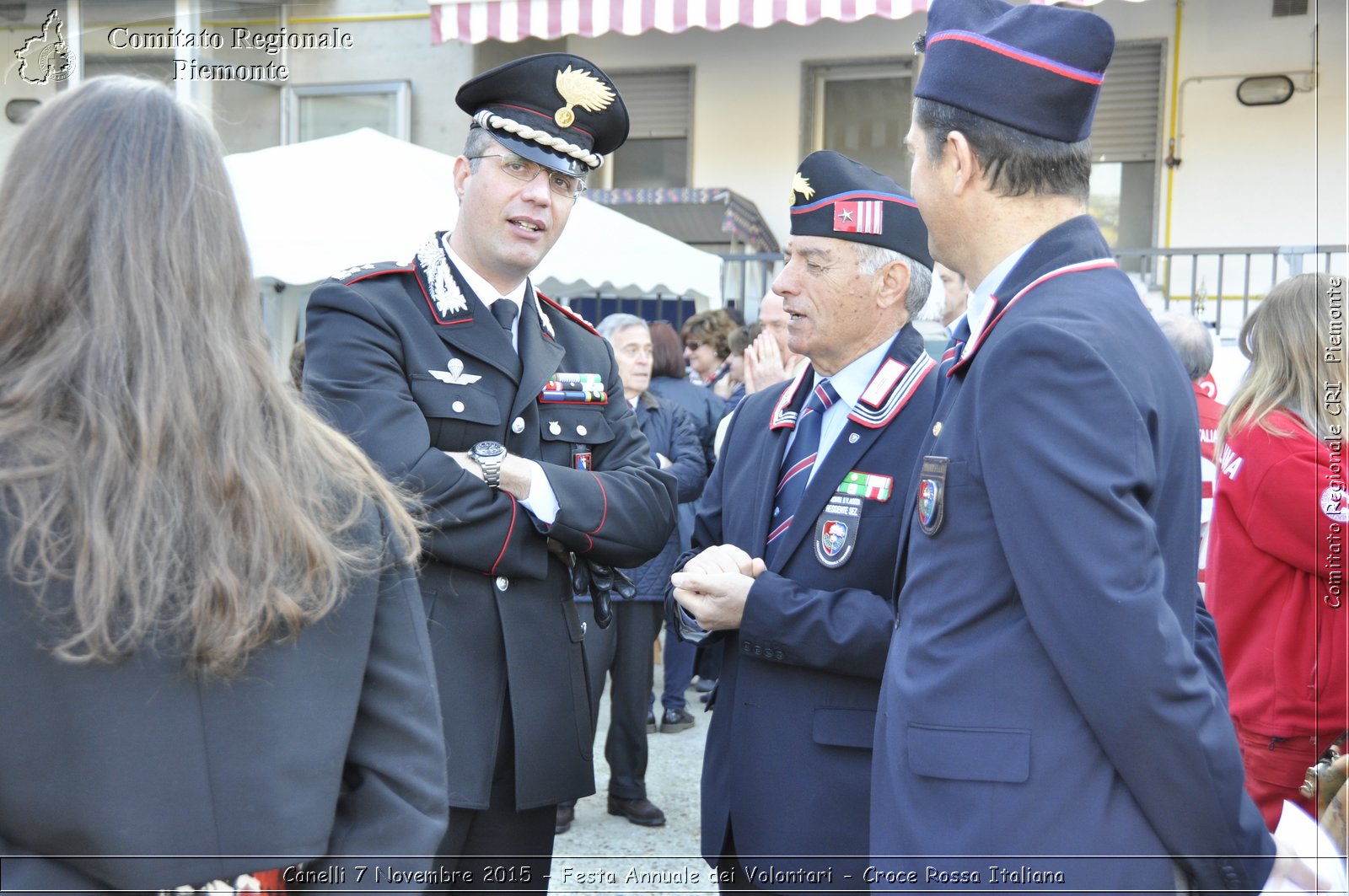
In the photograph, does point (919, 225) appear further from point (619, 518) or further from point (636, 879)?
point (636, 879)

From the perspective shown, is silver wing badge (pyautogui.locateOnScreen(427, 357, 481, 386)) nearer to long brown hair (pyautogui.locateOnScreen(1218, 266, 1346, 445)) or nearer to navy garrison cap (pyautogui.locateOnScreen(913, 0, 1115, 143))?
navy garrison cap (pyautogui.locateOnScreen(913, 0, 1115, 143))

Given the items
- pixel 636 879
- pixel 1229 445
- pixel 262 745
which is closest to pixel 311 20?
pixel 636 879

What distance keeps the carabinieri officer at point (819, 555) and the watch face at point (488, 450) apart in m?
0.48

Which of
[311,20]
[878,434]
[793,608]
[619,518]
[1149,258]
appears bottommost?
[793,608]

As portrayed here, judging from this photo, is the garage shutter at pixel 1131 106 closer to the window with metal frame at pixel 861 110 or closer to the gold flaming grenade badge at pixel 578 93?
the window with metal frame at pixel 861 110

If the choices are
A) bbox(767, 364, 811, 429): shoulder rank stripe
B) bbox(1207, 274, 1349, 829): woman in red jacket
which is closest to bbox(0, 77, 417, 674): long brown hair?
bbox(767, 364, 811, 429): shoulder rank stripe

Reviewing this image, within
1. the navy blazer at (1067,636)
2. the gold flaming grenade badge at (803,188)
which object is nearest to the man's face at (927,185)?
the navy blazer at (1067,636)

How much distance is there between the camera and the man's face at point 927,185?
1866mm

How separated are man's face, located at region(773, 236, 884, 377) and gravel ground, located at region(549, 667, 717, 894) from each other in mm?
1637

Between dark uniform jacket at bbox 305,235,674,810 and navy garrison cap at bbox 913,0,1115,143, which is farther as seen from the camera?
dark uniform jacket at bbox 305,235,674,810

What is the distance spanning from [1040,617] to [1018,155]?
752 mm

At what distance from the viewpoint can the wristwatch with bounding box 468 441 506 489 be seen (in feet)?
7.52

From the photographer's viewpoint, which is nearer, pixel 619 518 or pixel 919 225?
pixel 619 518

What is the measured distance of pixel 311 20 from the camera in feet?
34.6
